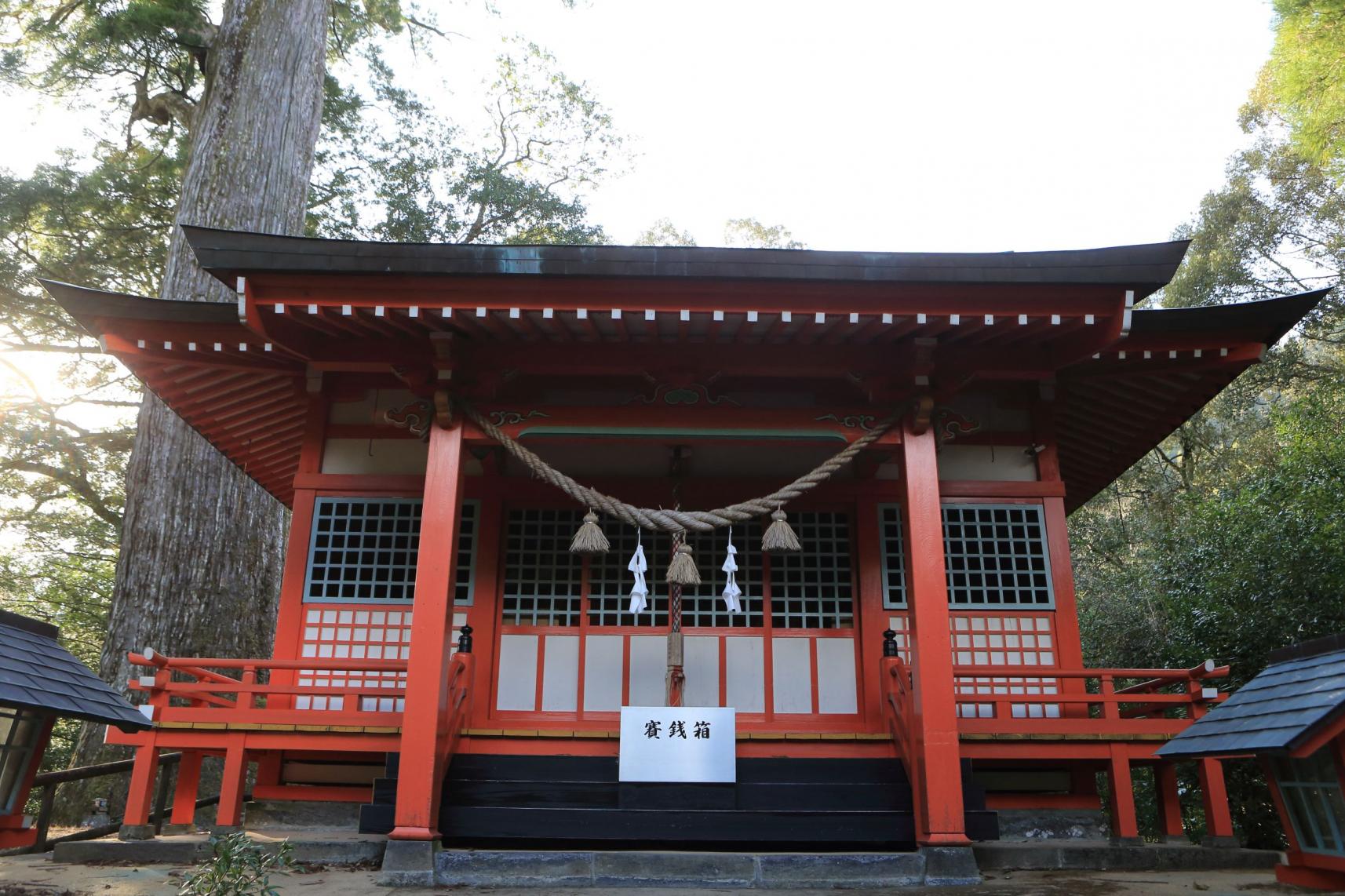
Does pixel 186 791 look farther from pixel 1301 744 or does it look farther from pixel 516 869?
pixel 1301 744

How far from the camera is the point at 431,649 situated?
6.48 metres

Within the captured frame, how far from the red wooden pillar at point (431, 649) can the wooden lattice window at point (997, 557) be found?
4.06m

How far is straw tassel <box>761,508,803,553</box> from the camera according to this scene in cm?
671

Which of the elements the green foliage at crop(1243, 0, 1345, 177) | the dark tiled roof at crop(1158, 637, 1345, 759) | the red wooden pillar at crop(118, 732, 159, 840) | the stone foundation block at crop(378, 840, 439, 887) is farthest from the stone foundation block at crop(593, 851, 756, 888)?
the green foliage at crop(1243, 0, 1345, 177)

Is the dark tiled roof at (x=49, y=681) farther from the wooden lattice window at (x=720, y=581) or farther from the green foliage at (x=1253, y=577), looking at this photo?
the green foliage at (x=1253, y=577)

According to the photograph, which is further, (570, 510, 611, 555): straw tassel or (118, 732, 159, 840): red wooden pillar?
(570, 510, 611, 555): straw tassel

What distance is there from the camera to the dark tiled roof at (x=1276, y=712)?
3680mm

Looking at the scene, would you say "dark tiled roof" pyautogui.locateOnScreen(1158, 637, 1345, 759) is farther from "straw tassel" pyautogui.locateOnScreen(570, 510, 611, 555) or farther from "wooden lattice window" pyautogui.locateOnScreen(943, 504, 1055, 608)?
"straw tassel" pyautogui.locateOnScreen(570, 510, 611, 555)

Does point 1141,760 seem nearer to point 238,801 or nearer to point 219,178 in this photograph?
point 238,801

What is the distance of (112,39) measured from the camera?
48.1 feet

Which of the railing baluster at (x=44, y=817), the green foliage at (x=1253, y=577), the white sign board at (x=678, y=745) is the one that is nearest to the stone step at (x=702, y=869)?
the white sign board at (x=678, y=745)

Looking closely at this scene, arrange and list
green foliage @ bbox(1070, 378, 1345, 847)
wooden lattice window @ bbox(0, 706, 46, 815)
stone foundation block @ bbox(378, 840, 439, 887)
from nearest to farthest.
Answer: wooden lattice window @ bbox(0, 706, 46, 815)
stone foundation block @ bbox(378, 840, 439, 887)
green foliage @ bbox(1070, 378, 1345, 847)

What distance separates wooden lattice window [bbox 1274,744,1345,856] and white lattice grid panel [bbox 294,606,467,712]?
19.2 feet

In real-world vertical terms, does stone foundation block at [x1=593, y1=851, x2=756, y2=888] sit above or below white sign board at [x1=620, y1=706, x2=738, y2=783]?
below
